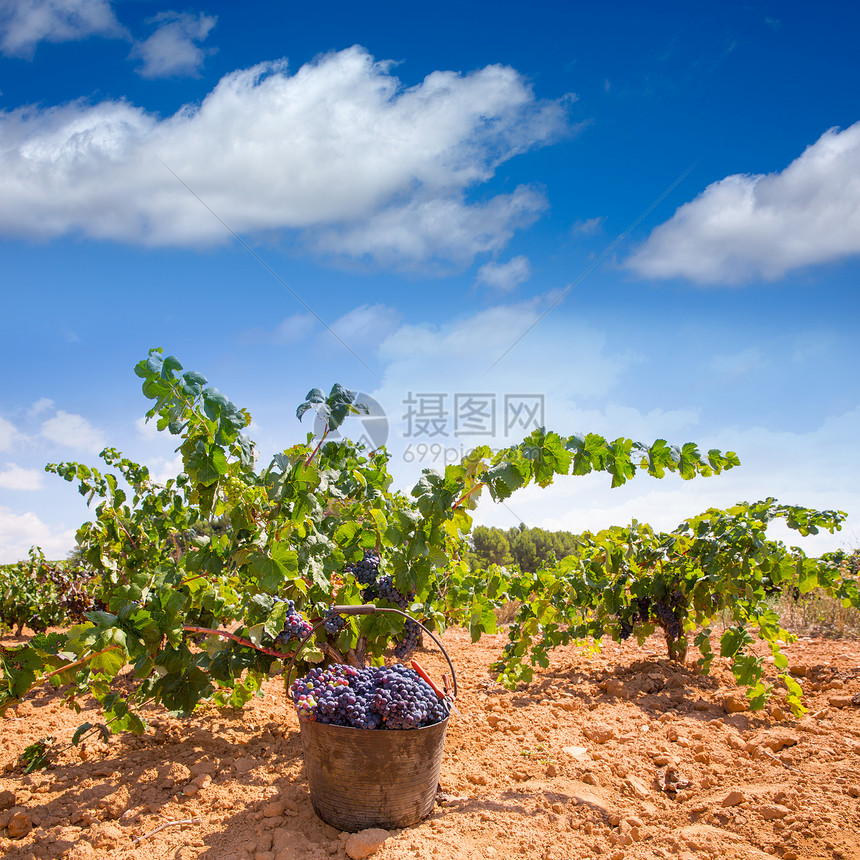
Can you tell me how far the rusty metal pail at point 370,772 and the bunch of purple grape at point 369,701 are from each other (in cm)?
4

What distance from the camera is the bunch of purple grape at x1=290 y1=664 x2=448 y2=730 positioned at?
2.53m

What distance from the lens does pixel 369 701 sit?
8.48 feet

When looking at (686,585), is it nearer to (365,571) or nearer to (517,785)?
(517,785)

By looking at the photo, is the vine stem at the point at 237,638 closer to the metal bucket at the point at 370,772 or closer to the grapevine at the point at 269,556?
the grapevine at the point at 269,556

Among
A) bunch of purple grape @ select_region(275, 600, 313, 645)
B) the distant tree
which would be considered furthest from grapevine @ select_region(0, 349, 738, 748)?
the distant tree

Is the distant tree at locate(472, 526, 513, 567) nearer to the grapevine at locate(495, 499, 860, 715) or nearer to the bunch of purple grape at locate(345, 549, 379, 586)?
the grapevine at locate(495, 499, 860, 715)

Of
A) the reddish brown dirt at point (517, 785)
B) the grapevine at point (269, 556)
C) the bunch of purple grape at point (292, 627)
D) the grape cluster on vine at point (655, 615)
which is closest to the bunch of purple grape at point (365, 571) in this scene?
the grapevine at point (269, 556)

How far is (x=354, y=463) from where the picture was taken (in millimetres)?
4512

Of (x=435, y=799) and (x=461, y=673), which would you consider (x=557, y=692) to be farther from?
(x=435, y=799)

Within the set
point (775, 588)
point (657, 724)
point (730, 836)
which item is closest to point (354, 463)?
point (657, 724)

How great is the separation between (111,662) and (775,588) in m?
5.38

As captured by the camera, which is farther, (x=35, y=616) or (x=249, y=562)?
(x=35, y=616)

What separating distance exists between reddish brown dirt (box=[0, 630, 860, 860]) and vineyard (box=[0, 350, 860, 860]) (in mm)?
17

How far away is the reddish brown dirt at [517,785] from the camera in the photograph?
257 centimetres
